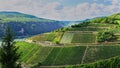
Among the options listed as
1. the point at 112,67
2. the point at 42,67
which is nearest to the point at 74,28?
the point at 42,67

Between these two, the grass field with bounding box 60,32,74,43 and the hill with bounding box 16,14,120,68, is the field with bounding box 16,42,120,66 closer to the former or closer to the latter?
the hill with bounding box 16,14,120,68

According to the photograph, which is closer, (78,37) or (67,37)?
(78,37)

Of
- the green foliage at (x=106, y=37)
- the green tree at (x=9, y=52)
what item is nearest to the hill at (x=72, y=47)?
the green foliage at (x=106, y=37)

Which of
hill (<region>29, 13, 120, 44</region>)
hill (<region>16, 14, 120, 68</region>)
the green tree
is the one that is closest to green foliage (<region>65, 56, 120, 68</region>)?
hill (<region>16, 14, 120, 68</region>)

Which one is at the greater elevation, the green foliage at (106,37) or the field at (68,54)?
the green foliage at (106,37)

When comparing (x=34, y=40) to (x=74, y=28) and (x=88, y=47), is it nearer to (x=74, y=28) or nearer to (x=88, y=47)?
(x=74, y=28)

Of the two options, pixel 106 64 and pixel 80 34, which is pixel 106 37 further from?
pixel 106 64

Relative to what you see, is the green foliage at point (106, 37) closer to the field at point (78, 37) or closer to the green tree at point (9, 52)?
the field at point (78, 37)

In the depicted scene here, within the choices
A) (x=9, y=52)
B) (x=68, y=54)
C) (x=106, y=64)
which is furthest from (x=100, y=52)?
(x=9, y=52)
